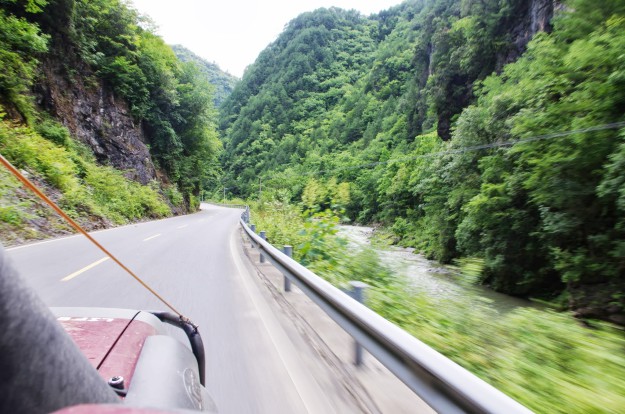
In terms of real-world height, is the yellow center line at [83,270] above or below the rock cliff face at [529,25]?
below

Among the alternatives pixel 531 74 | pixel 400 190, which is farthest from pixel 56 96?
pixel 400 190

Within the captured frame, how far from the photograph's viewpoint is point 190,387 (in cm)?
151

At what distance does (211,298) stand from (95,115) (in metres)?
24.7

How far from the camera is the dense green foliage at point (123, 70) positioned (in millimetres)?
16653

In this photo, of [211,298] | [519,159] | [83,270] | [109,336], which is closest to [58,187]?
[83,270]

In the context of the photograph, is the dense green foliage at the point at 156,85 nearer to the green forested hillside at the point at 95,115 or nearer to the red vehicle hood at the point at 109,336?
the green forested hillside at the point at 95,115

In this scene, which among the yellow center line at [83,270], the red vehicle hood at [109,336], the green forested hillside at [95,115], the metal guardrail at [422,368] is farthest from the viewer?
the green forested hillside at [95,115]

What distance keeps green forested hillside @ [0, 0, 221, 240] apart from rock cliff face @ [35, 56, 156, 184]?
0.26 ft

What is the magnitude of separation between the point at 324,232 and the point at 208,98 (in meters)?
33.6

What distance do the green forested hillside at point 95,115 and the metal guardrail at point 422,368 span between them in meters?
11.1

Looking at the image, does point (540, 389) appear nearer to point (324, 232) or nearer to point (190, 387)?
point (190, 387)

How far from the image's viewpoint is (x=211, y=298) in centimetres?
544

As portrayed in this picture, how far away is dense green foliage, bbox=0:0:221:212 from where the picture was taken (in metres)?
16.7

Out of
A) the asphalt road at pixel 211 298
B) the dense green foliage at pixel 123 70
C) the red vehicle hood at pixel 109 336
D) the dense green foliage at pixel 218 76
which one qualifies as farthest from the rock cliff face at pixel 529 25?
the dense green foliage at pixel 218 76
